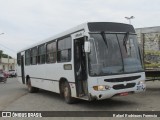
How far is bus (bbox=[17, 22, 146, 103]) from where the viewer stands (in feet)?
35.4

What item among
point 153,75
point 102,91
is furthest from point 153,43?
point 102,91

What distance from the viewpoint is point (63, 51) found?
1342cm

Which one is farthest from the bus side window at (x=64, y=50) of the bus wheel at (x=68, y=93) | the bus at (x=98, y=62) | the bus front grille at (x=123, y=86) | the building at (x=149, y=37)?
the building at (x=149, y=37)

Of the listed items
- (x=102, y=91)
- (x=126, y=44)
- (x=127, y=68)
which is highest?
(x=126, y=44)

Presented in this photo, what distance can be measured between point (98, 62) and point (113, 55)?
65cm

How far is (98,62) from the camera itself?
35.7 feet

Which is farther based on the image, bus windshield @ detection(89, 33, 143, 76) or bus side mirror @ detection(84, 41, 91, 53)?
bus windshield @ detection(89, 33, 143, 76)

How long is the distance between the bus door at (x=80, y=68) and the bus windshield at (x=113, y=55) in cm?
88

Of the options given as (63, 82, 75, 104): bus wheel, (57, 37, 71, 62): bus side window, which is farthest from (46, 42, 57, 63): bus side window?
(63, 82, 75, 104): bus wheel

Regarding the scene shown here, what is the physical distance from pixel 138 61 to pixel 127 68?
0.69 m

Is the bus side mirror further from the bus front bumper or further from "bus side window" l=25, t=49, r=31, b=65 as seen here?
"bus side window" l=25, t=49, r=31, b=65

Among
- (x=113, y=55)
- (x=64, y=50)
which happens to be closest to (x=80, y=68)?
(x=113, y=55)

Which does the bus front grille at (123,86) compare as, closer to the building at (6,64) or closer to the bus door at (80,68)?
the bus door at (80,68)

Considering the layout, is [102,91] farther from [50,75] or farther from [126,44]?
[50,75]
